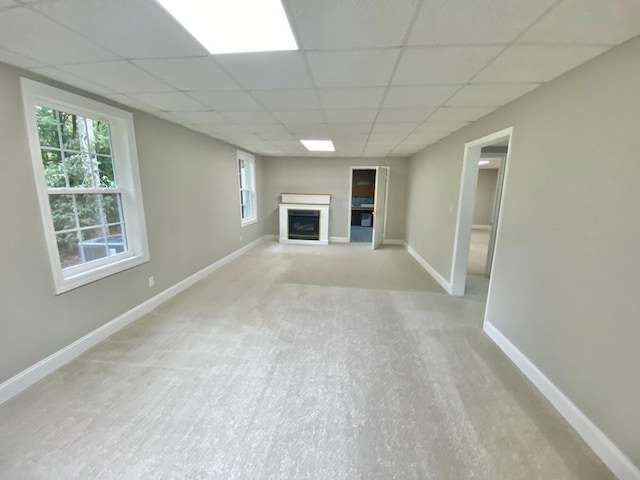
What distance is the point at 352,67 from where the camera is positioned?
1.77 meters

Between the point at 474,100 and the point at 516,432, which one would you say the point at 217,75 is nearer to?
the point at 474,100

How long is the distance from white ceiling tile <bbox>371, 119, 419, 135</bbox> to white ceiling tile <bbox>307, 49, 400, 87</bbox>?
1315mm

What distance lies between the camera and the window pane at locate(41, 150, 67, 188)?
2.12 meters

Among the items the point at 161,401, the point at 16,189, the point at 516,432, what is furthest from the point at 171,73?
the point at 516,432

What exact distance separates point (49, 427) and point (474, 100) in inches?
159

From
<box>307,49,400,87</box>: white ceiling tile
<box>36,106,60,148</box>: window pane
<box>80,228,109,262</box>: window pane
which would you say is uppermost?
<box>307,49,400,87</box>: white ceiling tile

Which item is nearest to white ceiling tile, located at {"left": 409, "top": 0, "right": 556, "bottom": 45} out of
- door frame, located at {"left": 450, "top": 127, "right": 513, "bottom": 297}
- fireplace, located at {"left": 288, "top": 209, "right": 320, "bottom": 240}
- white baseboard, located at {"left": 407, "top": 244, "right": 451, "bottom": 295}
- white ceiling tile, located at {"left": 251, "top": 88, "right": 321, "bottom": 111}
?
white ceiling tile, located at {"left": 251, "top": 88, "right": 321, "bottom": 111}

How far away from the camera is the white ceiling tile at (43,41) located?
129 centimetres

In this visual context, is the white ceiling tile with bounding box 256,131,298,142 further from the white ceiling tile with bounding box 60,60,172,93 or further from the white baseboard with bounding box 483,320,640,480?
the white baseboard with bounding box 483,320,640,480

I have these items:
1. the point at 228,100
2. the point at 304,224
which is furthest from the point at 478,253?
the point at 228,100

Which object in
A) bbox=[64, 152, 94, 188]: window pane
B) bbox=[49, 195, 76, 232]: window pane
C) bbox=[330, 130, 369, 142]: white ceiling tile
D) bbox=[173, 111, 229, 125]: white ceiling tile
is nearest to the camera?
bbox=[49, 195, 76, 232]: window pane

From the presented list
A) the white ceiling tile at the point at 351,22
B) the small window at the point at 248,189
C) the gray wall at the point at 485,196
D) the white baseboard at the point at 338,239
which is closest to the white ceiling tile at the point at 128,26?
the white ceiling tile at the point at 351,22

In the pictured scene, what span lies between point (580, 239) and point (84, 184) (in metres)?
3.99

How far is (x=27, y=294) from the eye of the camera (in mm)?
1946
